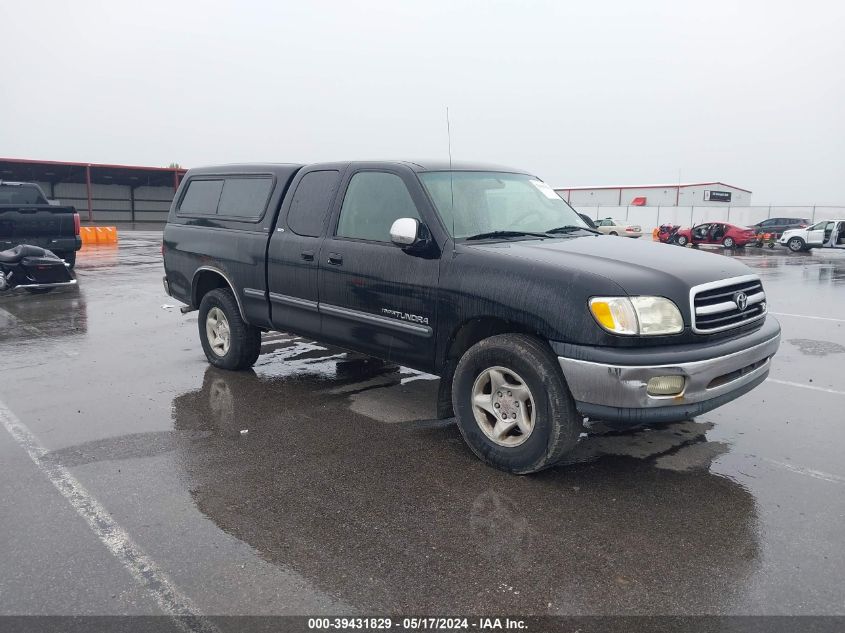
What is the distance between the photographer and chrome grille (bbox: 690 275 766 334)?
395cm

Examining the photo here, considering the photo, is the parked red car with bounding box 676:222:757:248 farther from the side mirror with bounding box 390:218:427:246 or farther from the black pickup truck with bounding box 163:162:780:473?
the side mirror with bounding box 390:218:427:246

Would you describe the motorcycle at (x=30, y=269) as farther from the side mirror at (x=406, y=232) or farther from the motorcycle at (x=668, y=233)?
the motorcycle at (x=668, y=233)

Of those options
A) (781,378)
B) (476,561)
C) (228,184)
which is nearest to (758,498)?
(476,561)

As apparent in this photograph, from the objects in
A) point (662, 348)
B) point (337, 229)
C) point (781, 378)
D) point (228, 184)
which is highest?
point (228, 184)

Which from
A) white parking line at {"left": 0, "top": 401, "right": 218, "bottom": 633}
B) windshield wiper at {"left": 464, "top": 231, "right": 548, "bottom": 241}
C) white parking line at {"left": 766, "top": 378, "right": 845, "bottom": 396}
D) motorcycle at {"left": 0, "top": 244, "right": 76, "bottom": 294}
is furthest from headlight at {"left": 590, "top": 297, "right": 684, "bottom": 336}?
motorcycle at {"left": 0, "top": 244, "right": 76, "bottom": 294}

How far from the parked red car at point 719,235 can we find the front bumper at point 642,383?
29734 millimetres

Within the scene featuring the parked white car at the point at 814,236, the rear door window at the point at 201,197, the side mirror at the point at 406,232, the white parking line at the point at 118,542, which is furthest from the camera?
the parked white car at the point at 814,236

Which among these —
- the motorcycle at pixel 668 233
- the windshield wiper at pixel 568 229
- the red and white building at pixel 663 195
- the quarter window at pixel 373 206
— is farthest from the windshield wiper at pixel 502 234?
the red and white building at pixel 663 195

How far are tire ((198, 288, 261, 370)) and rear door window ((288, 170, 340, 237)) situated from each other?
1.25 metres

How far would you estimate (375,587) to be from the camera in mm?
3010

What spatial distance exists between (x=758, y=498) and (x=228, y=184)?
Answer: 5.21 m

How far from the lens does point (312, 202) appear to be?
18.4 feet

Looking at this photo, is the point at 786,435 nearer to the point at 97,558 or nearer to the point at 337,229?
the point at 337,229

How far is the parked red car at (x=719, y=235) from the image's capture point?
1210 inches
